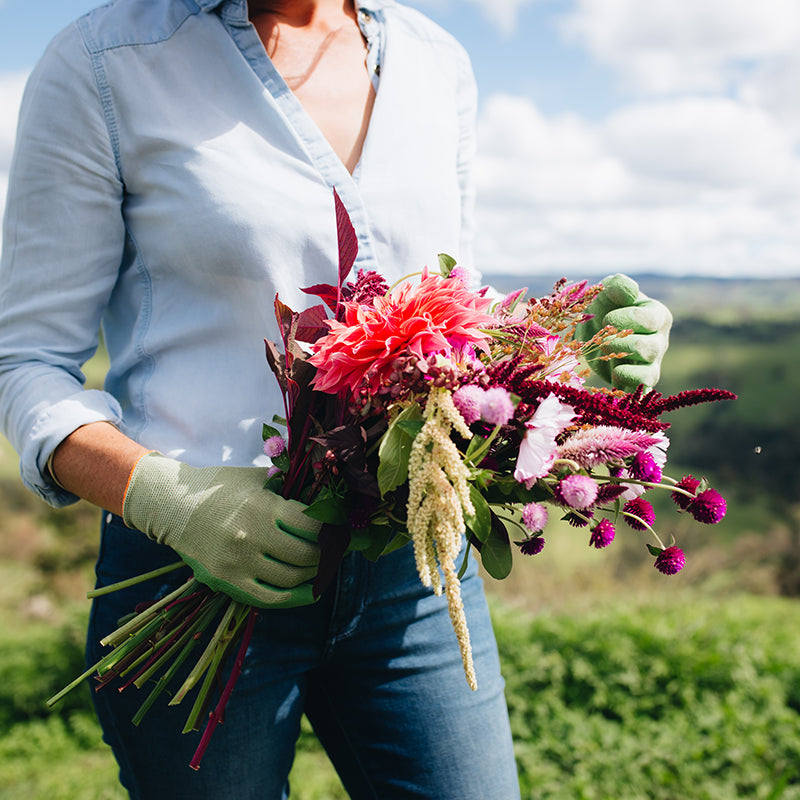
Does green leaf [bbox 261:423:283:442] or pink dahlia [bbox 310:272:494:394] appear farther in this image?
green leaf [bbox 261:423:283:442]

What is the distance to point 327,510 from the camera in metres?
1.10

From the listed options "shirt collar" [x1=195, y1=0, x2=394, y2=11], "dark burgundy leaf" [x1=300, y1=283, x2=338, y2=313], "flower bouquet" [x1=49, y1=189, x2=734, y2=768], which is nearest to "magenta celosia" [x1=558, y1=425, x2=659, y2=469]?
"flower bouquet" [x1=49, y1=189, x2=734, y2=768]

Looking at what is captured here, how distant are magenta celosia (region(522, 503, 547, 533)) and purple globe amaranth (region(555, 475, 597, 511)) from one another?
0.17 feet

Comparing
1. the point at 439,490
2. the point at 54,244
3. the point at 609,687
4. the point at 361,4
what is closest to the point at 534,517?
the point at 439,490

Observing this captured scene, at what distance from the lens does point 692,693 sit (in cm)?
348

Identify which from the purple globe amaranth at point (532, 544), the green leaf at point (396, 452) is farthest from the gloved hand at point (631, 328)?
the green leaf at point (396, 452)

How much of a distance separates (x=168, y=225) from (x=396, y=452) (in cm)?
60

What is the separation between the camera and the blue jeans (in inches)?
51.1

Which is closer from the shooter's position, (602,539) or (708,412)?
(602,539)

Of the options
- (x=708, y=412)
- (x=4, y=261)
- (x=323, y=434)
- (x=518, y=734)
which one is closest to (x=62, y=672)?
(x=518, y=734)

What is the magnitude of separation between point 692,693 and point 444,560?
3.09 meters

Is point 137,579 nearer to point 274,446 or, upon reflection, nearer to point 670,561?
point 274,446

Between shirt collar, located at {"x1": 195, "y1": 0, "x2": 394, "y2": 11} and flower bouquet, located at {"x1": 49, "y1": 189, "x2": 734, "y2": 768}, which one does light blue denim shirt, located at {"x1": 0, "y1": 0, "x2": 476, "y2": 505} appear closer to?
shirt collar, located at {"x1": 195, "y1": 0, "x2": 394, "y2": 11}

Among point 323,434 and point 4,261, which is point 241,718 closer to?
point 323,434
